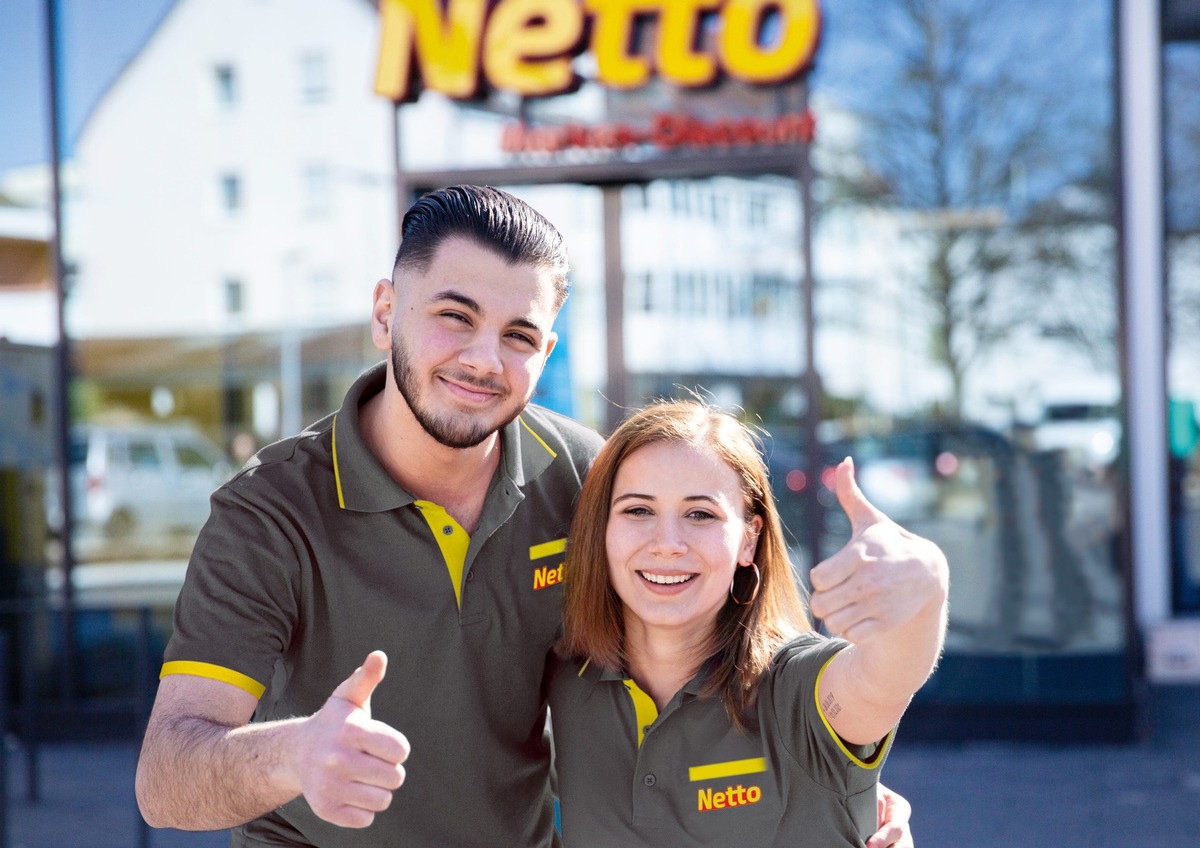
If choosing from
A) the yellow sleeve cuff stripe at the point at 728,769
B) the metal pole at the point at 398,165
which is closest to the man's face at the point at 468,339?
the yellow sleeve cuff stripe at the point at 728,769

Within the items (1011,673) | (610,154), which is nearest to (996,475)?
(1011,673)

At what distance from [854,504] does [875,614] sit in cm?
25

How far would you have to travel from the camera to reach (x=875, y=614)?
1.76 m

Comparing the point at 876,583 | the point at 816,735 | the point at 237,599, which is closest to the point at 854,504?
the point at 876,583

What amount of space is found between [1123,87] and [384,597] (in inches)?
227

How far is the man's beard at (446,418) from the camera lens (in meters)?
2.43

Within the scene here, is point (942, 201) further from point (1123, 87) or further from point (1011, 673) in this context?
point (1011, 673)

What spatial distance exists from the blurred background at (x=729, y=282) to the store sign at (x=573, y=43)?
0.09 metres

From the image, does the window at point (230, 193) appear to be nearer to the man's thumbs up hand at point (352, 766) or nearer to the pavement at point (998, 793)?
the pavement at point (998, 793)

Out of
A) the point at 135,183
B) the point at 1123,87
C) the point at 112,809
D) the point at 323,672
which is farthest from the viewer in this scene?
the point at 135,183

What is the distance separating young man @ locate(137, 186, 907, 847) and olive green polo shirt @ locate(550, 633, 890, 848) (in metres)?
0.23

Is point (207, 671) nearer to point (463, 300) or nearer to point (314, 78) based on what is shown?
point (463, 300)

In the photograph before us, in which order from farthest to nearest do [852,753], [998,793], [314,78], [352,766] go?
[314,78]
[998,793]
[852,753]
[352,766]

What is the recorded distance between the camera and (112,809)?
5680mm
